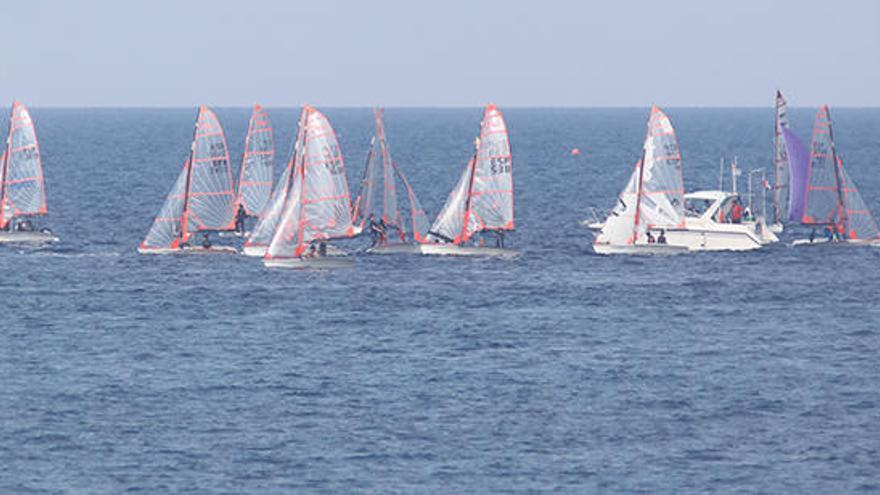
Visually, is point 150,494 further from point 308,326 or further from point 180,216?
point 180,216

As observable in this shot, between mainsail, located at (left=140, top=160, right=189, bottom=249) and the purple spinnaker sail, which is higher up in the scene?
the purple spinnaker sail

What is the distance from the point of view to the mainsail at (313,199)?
375ft

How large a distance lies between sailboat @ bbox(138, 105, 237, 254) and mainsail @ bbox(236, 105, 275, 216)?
12.1ft

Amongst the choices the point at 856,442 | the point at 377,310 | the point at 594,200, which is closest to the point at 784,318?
the point at 377,310

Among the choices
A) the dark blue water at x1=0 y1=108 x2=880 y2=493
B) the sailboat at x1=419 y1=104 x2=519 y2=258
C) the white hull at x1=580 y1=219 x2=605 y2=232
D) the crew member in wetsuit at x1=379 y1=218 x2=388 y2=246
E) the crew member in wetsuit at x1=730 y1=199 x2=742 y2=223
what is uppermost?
the sailboat at x1=419 y1=104 x2=519 y2=258

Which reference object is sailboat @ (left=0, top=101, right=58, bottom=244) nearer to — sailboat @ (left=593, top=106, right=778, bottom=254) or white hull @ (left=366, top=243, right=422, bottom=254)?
white hull @ (left=366, top=243, right=422, bottom=254)

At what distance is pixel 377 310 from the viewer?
10131 cm

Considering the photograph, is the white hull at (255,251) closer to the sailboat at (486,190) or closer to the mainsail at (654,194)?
the sailboat at (486,190)

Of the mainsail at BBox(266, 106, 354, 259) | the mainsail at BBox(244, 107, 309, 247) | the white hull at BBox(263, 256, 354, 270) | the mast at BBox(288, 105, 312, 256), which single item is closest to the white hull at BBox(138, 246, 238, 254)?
the mainsail at BBox(244, 107, 309, 247)

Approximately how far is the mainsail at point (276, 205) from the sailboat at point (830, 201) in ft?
124

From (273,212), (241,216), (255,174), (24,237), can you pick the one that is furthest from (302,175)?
(24,237)

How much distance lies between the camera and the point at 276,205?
118 meters

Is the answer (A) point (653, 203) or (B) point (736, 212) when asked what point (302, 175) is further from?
(B) point (736, 212)

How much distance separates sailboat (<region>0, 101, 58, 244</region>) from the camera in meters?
129
